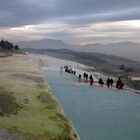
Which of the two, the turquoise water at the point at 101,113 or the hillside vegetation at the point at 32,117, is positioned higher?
the hillside vegetation at the point at 32,117

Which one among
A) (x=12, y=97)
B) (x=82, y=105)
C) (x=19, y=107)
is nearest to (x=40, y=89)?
(x=82, y=105)

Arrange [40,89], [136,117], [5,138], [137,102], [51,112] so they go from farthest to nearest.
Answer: [137,102] → [40,89] → [136,117] → [51,112] → [5,138]

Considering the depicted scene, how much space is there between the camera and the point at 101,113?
41.7 metres

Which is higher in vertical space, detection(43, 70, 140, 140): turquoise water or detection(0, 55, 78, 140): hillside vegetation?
detection(0, 55, 78, 140): hillside vegetation

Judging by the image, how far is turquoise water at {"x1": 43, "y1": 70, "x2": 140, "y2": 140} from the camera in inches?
1298

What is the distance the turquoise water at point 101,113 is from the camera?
108 ft

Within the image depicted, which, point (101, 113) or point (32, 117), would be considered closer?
point (32, 117)

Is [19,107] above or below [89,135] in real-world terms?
above

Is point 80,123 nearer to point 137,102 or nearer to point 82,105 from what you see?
point 82,105

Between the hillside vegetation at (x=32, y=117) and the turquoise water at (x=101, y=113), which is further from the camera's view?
the turquoise water at (x=101, y=113)

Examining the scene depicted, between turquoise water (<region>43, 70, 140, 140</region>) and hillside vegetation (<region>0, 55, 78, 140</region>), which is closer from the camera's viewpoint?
hillside vegetation (<region>0, 55, 78, 140</region>)

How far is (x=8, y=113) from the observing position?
95.9 ft

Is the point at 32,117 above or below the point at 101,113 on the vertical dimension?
above

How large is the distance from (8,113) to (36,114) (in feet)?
7.39
